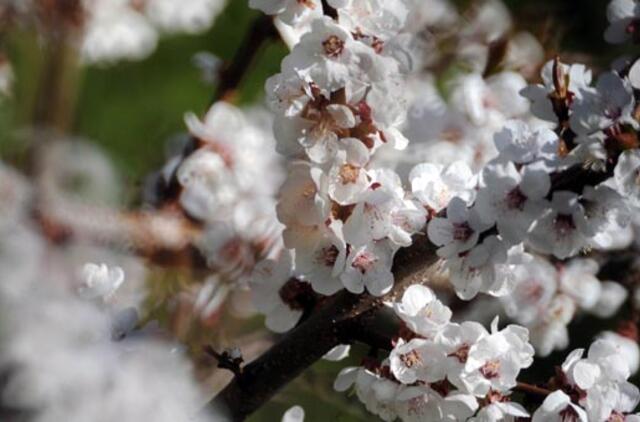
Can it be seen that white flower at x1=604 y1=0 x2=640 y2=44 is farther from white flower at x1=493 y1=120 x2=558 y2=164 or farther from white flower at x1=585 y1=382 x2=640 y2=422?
white flower at x1=585 y1=382 x2=640 y2=422

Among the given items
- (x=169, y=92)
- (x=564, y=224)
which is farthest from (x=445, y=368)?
(x=169, y=92)

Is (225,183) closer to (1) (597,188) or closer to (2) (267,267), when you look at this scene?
(2) (267,267)

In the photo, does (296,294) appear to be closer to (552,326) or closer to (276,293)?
(276,293)

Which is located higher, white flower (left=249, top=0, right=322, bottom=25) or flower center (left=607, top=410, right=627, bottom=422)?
white flower (left=249, top=0, right=322, bottom=25)

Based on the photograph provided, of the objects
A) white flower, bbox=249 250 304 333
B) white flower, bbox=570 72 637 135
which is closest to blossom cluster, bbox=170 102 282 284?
white flower, bbox=249 250 304 333

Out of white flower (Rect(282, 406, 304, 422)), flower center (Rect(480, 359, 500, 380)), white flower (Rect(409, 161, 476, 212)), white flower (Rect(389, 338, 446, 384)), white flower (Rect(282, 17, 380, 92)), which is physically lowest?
white flower (Rect(282, 406, 304, 422))

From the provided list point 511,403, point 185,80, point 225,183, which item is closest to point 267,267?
point 511,403

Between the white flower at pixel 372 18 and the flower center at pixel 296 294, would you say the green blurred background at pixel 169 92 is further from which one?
the white flower at pixel 372 18
